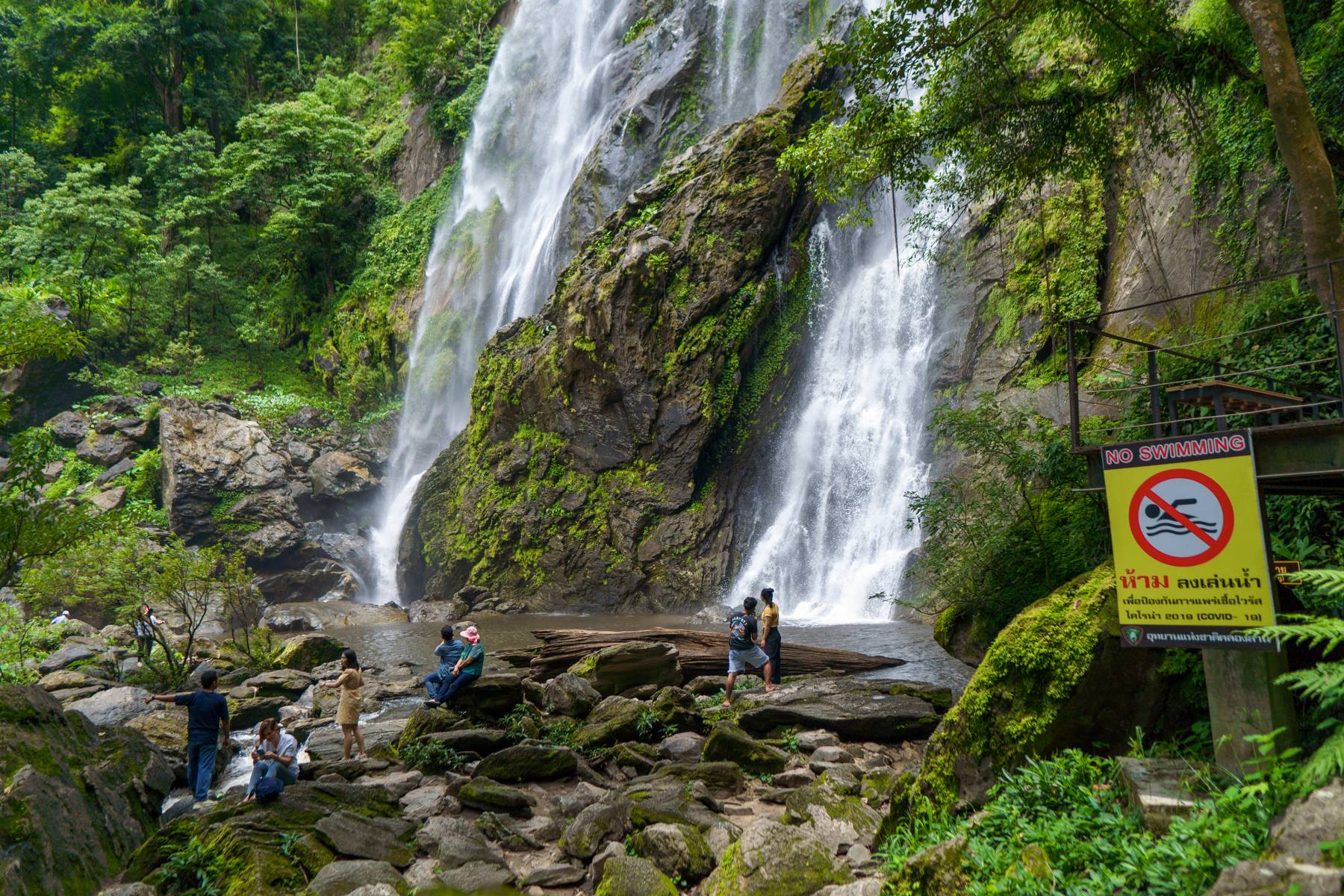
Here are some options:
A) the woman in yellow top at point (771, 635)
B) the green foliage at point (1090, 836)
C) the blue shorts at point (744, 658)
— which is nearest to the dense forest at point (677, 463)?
the green foliage at point (1090, 836)

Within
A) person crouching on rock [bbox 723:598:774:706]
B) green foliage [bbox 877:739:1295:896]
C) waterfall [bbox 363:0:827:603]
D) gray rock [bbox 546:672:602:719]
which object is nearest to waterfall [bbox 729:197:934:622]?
person crouching on rock [bbox 723:598:774:706]

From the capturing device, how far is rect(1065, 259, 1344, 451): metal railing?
5.49 m

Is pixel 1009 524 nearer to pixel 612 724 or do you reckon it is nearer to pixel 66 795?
pixel 612 724

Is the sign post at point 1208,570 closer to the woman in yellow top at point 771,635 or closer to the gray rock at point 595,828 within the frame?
the gray rock at point 595,828

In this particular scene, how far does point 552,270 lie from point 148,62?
32004 mm

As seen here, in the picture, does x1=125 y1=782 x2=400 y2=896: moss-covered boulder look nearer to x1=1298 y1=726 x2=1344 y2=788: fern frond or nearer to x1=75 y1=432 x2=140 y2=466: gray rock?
x1=1298 y1=726 x2=1344 y2=788: fern frond

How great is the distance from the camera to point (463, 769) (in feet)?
30.1

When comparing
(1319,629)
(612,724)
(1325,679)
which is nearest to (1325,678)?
(1325,679)

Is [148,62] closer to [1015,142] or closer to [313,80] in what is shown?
[313,80]

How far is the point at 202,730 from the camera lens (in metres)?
9.01

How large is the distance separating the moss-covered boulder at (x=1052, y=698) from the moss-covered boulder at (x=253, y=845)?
4708 millimetres

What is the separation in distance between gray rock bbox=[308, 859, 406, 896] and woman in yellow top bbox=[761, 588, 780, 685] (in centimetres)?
600

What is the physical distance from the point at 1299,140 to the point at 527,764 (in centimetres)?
947

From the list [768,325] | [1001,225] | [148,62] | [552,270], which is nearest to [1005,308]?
[1001,225]
